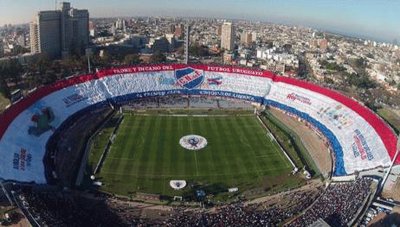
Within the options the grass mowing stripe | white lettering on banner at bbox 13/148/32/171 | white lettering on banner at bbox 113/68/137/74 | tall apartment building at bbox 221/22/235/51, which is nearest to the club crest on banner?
white lettering on banner at bbox 113/68/137/74

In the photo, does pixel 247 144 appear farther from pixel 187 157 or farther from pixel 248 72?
pixel 248 72

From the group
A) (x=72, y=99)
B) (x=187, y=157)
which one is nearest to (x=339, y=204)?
(x=187, y=157)

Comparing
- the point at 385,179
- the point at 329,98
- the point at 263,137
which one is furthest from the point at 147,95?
the point at 385,179

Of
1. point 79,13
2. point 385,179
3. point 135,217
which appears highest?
point 79,13

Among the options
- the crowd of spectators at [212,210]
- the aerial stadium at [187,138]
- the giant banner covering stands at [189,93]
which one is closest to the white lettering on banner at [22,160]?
the giant banner covering stands at [189,93]

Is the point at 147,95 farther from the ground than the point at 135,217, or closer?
farther from the ground

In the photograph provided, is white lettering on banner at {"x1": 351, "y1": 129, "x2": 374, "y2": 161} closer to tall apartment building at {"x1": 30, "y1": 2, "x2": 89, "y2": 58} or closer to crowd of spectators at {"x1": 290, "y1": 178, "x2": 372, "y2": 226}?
crowd of spectators at {"x1": 290, "y1": 178, "x2": 372, "y2": 226}

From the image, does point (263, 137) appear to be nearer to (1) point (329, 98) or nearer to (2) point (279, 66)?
(1) point (329, 98)
